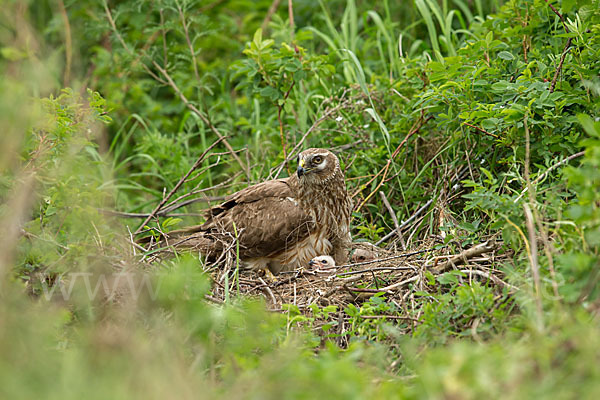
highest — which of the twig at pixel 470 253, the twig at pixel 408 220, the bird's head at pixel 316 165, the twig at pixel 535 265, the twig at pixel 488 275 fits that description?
the twig at pixel 535 265

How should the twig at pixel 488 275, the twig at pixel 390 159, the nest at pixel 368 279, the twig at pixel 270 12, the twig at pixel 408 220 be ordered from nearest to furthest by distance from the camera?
the twig at pixel 488 275, the nest at pixel 368 279, the twig at pixel 408 220, the twig at pixel 390 159, the twig at pixel 270 12

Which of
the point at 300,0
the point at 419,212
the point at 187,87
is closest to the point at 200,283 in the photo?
the point at 419,212

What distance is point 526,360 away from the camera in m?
2.46

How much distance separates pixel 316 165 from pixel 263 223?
62 centimetres

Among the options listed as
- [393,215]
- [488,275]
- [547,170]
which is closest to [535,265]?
[488,275]

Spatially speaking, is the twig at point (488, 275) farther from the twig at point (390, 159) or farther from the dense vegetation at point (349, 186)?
the twig at point (390, 159)

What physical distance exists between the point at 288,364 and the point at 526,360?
2.93ft

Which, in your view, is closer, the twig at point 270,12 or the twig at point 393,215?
the twig at point 393,215

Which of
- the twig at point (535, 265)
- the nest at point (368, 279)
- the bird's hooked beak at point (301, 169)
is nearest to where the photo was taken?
the twig at point (535, 265)

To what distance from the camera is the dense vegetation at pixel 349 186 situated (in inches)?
95.5

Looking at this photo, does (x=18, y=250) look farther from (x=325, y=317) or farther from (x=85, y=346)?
(x=325, y=317)

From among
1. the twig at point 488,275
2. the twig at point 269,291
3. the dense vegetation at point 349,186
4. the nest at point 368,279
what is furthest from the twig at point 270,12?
the twig at point 488,275

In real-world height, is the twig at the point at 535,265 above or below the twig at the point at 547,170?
above

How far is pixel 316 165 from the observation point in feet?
17.0
